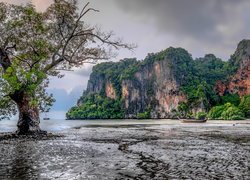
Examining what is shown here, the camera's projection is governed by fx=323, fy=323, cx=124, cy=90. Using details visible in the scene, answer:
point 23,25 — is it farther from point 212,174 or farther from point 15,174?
point 212,174

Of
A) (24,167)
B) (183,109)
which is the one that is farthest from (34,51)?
(183,109)

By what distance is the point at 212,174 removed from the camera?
36.5 ft

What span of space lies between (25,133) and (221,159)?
68.6ft

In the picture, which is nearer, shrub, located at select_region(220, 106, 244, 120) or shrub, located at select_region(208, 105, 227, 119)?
shrub, located at select_region(220, 106, 244, 120)

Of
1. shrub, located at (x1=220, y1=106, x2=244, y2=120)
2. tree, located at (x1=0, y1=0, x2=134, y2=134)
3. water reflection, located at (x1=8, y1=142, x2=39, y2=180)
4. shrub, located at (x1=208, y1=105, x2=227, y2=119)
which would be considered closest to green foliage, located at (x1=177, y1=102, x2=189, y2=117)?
shrub, located at (x1=208, y1=105, x2=227, y2=119)

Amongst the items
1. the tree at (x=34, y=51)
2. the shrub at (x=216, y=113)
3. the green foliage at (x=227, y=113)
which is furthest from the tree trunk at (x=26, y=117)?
the shrub at (x=216, y=113)

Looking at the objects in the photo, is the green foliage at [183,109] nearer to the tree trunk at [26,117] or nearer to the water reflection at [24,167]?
the tree trunk at [26,117]

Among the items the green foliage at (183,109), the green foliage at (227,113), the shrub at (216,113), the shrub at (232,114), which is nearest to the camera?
the shrub at (232,114)

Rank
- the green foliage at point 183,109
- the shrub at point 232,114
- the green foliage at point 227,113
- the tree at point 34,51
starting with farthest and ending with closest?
the green foliage at point 183,109 < the green foliage at point 227,113 < the shrub at point 232,114 < the tree at point 34,51

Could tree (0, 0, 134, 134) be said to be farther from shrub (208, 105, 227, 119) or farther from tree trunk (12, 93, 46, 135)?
shrub (208, 105, 227, 119)

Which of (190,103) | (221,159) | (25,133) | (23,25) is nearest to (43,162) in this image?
(221,159)

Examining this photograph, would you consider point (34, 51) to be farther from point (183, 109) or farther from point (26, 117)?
point (183, 109)

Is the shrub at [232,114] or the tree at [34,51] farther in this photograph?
the shrub at [232,114]

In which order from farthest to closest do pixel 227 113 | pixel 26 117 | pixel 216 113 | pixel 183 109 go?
pixel 183 109
pixel 216 113
pixel 227 113
pixel 26 117
